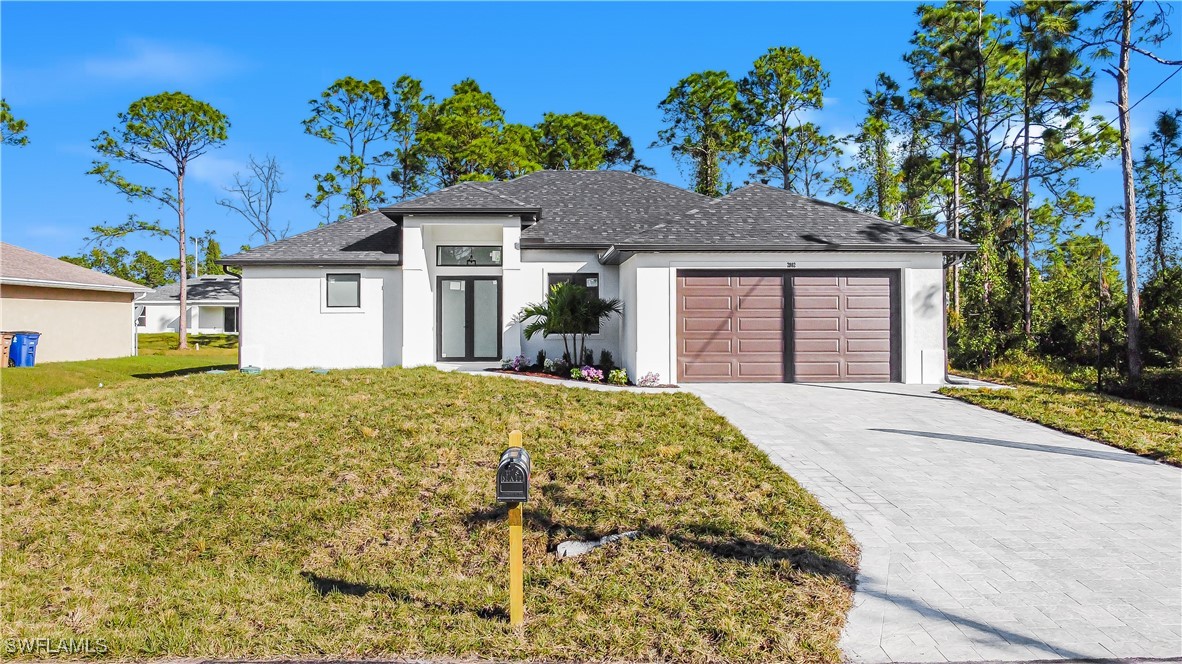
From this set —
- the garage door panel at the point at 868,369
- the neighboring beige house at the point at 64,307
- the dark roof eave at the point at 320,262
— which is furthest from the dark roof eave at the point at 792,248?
the neighboring beige house at the point at 64,307

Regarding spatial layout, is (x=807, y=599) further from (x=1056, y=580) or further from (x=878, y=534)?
(x=1056, y=580)

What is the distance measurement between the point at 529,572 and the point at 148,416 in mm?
6941

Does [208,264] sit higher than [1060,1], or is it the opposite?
[1060,1]

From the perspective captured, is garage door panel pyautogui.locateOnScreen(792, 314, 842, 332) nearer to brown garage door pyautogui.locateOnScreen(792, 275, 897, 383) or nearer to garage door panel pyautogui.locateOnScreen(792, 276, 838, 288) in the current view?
brown garage door pyautogui.locateOnScreen(792, 275, 897, 383)

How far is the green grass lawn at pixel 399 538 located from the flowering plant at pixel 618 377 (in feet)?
13.8

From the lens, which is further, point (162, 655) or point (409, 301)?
point (409, 301)

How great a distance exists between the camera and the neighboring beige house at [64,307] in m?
20.7

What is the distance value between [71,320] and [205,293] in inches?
806

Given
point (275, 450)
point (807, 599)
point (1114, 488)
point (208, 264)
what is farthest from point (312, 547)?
point (208, 264)

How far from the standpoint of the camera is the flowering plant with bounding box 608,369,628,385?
13148 mm

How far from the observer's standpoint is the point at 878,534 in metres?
5.20

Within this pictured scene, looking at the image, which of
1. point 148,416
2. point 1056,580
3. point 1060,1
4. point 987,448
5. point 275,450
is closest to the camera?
point 1056,580

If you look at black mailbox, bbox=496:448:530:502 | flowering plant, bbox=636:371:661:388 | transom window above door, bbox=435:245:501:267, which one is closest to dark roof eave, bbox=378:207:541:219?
transom window above door, bbox=435:245:501:267

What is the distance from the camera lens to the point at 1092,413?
1025cm
